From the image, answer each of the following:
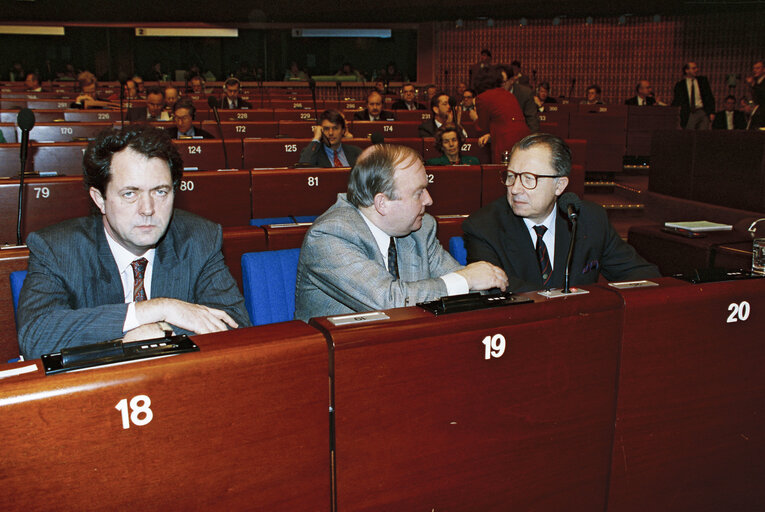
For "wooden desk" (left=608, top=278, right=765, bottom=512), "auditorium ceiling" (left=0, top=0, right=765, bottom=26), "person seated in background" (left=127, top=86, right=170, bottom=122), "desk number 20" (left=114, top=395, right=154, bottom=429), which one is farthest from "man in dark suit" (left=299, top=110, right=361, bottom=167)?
"auditorium ceiling" (left=0, top=0, right=765, bottom=26)

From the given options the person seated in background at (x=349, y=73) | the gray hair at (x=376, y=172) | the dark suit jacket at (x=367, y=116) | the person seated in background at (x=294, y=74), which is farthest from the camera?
the person seated in background at (x=349, y=73)

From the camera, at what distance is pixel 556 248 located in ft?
7.61

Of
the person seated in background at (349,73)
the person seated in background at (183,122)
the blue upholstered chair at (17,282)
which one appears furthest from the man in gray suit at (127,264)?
the person seated in background at (349,73)

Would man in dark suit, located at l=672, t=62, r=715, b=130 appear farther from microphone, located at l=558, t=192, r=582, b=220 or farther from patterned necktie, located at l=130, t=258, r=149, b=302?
patterned necktie, located at l=130, t=258, r=149, b=302

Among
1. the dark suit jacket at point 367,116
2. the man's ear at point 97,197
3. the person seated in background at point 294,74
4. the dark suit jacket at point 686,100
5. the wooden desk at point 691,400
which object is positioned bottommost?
the wooden desk at point 691,400

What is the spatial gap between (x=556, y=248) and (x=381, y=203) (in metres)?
0.74

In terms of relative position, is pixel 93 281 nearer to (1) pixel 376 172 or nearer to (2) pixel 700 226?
(1) pixel 376 172

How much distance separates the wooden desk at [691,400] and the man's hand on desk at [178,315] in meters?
0.95

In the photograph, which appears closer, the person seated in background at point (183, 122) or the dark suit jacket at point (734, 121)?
the person seated in background at point (183, 122)

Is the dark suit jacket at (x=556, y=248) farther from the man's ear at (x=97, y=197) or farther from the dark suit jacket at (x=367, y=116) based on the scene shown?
the dark suit jacket at (x=367, y=116)

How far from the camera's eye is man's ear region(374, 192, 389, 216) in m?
1.95

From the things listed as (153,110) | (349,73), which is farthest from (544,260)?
(349,73)

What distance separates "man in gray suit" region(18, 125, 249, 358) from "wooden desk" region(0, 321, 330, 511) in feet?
1.79

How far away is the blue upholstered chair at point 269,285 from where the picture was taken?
2111mm
